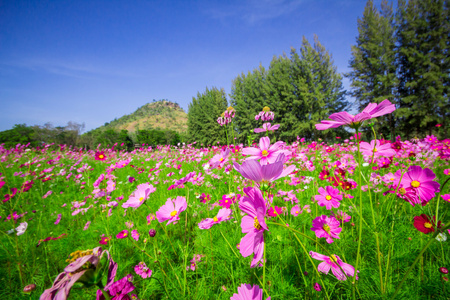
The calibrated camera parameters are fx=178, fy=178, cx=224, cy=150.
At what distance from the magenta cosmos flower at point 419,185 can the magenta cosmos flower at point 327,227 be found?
310mm

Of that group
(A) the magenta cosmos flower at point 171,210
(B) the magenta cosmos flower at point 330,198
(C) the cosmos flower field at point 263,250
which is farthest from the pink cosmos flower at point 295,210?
(A) the magenta cosmos flower at point 171,210

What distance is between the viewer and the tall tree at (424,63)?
39.7 ft

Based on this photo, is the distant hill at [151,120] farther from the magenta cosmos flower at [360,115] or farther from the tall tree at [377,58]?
the magenta cosmos flower at [360,115]

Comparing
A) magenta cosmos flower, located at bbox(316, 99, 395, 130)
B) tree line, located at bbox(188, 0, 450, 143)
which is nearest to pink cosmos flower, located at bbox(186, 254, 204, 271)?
magenta cosmos flower, located at bbox(316, 99, 395, 130)

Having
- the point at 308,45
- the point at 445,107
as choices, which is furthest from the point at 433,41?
the point at 308,45

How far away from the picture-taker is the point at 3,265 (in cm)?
138

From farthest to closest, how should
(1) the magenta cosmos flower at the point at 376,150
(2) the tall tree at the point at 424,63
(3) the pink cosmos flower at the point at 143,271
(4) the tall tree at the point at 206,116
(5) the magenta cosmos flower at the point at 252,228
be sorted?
(4) the tall tree at the point at 206,116
(2) the tall tree at the point at 424,63
(3) the pink cosmos flower at the point at 143,271
(1) the magenta cosmos flower at the point at 376,150
(5) the magenta cosmos flower at the point at 252,228

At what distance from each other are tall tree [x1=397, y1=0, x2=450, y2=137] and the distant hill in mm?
48540

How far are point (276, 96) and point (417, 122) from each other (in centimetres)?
1071

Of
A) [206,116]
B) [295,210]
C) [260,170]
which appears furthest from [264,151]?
[206,116]

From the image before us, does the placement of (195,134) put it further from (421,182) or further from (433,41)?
(421,182)

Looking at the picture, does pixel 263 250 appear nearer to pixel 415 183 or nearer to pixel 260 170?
pixel 260 170

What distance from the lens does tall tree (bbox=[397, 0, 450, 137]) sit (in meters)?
12.1

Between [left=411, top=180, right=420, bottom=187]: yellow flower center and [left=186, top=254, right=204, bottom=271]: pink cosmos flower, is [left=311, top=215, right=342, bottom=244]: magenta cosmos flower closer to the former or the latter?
[left=411, top=180, right=420, bottom=187]: yellow flower center
